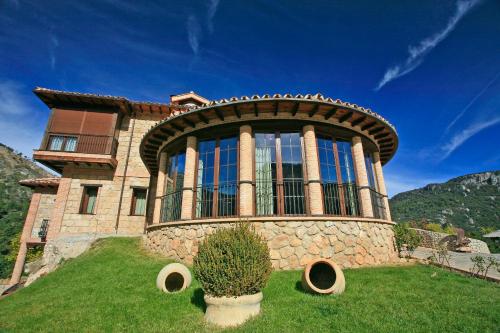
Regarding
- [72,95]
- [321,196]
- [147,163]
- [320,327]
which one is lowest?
[320,327]

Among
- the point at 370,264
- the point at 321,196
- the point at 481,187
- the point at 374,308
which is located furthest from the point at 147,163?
the point at 481,187

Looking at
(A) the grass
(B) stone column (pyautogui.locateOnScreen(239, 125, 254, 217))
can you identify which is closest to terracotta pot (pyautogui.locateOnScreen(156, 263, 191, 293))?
(A) the grass

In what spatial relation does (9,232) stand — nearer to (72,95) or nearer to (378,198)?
(72,95)

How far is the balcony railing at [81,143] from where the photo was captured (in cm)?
1576

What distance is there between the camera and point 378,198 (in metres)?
11.0

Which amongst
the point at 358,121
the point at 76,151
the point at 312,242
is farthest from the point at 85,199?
the point at 358,121

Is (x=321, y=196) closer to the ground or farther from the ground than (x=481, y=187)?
closer to the ground

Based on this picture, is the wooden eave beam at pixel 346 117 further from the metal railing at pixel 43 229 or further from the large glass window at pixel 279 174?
the metal railing at pixel 43 229

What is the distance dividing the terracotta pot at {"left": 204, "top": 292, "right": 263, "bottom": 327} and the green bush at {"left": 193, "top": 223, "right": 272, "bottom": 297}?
0.29 feet

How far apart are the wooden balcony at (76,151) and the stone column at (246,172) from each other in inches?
416

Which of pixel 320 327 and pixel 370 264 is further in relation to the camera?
pixel 370 264

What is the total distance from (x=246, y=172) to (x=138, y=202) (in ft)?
34.9

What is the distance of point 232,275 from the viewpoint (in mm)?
4184

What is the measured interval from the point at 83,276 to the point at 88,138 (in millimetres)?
10750
